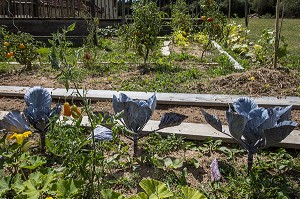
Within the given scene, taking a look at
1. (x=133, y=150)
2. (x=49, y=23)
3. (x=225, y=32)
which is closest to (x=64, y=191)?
(x=133, y=150)

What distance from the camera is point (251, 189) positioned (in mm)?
1915

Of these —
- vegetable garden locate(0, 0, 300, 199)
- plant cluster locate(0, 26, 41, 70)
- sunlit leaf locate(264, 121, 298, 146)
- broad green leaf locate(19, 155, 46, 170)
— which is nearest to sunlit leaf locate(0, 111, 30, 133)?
vegetable garden locate(0, 0, 300, 199)

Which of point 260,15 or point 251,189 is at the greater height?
point 260,15

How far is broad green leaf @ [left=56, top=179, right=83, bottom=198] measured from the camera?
5.02 feet

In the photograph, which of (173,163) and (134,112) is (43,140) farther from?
(173,163)

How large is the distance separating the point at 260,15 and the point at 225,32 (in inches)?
709

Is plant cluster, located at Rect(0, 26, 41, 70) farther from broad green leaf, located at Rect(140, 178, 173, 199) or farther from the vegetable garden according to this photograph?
broad green leaf, located at Rect(140, 178, 173, 199)

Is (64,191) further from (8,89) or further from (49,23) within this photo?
(49,23)

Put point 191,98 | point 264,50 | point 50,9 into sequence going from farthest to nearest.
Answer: point 50,9 < point 264,50 < point 191,98

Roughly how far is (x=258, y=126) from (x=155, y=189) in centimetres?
70

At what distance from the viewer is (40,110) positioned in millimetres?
2252

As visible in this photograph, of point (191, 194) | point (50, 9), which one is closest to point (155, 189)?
point (191, 194)

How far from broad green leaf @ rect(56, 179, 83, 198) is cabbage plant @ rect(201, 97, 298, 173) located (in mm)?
881

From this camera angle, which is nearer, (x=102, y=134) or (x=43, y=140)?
(x=102, y=134)
